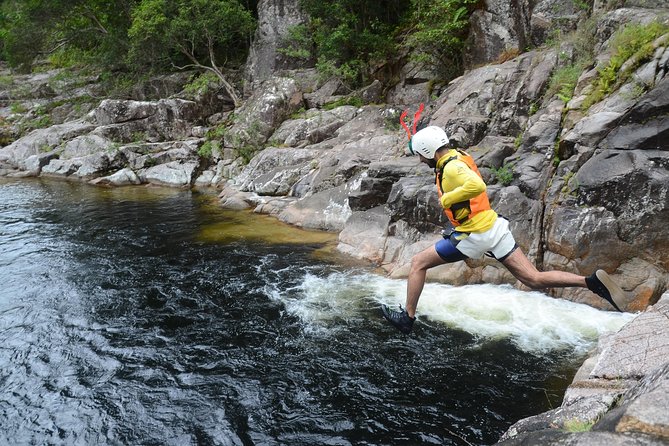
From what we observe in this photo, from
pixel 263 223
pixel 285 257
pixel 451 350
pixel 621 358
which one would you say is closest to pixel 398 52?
pixel 263 223

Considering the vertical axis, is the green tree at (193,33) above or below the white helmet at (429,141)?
above

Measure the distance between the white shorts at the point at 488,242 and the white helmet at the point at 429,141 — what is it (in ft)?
3.49

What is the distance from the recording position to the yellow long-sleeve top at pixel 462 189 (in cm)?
544

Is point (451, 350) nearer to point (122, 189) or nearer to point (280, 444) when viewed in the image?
point (280, 444)

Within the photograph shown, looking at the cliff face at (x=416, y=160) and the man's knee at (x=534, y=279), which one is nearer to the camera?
the man's knee at (x=534, y=279)

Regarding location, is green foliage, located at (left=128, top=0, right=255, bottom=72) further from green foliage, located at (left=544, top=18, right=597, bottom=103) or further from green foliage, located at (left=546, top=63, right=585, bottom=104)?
green foliage, located at (left=546, top=63, right=585, bottom=104)

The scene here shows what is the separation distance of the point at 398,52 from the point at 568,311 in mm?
16424

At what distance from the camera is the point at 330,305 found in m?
8.30

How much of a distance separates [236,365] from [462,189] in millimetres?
3757

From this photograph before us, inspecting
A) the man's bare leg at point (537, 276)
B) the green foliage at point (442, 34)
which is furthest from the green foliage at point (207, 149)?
the man's bare leg at point (537, 276)

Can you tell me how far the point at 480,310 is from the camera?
308 inches

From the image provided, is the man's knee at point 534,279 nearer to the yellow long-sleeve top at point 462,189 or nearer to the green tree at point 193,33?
the yellow long-sleeve top at point 462,189

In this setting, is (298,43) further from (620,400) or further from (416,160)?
(620,400)

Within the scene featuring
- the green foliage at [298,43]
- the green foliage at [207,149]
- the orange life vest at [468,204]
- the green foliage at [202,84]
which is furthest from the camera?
the green foliage at [202,84]
